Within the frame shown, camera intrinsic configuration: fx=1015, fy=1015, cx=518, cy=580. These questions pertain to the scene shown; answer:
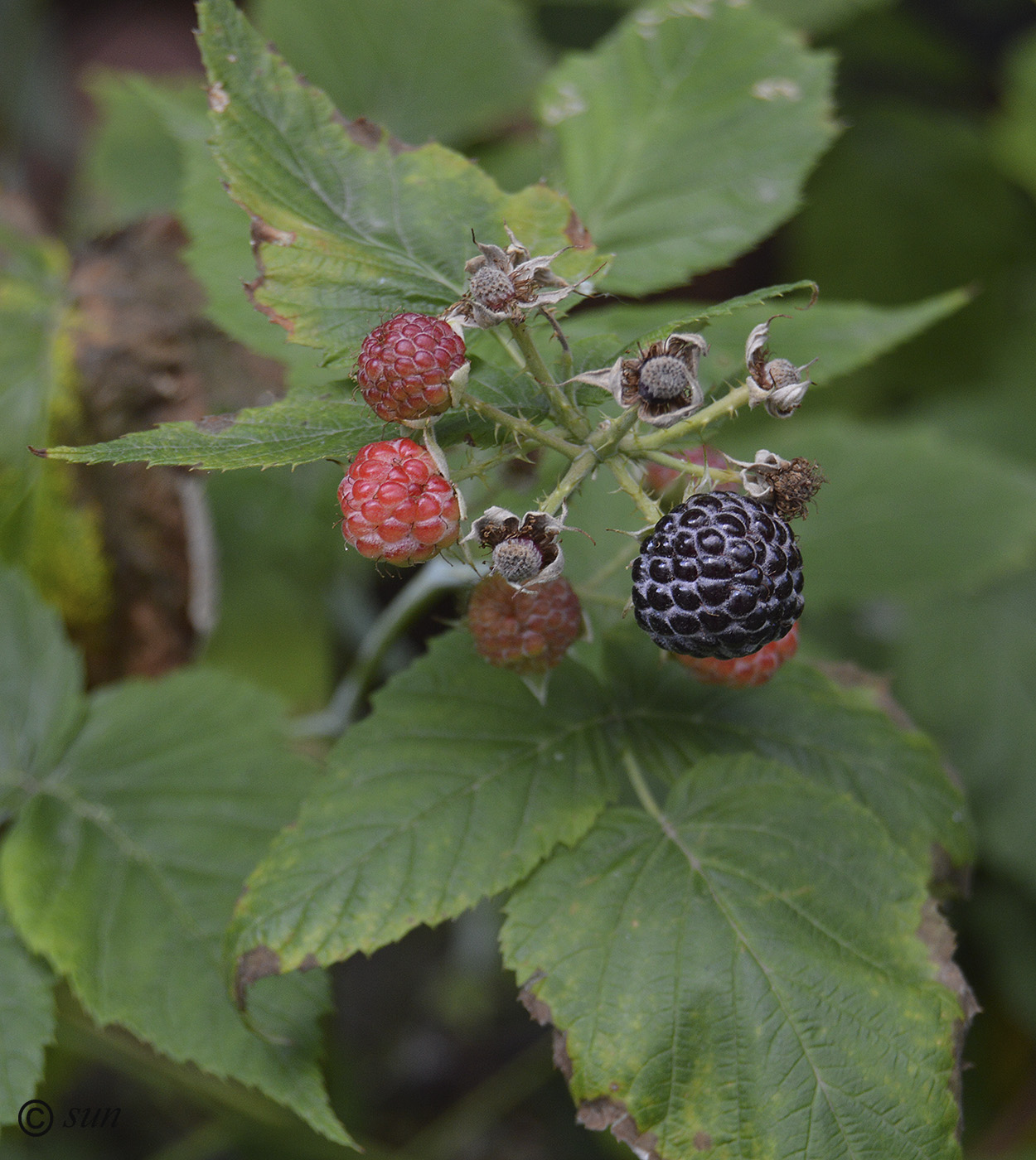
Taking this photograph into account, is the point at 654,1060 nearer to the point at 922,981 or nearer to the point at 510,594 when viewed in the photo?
the point at 922,981

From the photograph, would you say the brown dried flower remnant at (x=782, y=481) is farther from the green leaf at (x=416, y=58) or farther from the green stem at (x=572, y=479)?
the green leaf at (x=416, y=58)

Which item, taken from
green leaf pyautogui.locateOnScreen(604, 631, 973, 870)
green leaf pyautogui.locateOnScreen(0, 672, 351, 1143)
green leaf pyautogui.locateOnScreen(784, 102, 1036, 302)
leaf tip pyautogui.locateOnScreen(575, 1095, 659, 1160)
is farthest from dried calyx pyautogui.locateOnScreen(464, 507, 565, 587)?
green leaf pyautogui.locateOnScreen(784, 102, 1036, 302)

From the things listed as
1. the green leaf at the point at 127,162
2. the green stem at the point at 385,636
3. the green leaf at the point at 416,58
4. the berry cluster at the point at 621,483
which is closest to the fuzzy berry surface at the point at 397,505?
the berry cluster at the point at 621,483

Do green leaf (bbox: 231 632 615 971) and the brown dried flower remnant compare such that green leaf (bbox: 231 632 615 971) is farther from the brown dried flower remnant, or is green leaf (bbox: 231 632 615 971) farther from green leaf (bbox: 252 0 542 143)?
green leaf (bbox: 252 0 542 143)

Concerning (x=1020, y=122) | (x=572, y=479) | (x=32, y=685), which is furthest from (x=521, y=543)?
(x=1020, y=122)

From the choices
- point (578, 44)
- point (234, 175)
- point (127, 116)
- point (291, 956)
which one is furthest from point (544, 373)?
point (578, 44)

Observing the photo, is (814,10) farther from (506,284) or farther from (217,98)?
(506,284)
